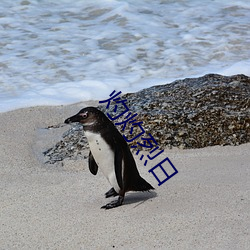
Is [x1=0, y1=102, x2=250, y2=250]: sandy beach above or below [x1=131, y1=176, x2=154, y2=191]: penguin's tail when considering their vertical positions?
below

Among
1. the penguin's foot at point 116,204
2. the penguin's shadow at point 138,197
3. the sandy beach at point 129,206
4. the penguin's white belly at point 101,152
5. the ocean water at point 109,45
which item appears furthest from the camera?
the ocean water at point 109,45

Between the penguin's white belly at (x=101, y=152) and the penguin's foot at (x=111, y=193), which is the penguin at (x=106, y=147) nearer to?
the penguin's white belly at (x=101, y=152)

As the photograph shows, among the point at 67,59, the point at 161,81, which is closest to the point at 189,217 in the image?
the point at 161,81

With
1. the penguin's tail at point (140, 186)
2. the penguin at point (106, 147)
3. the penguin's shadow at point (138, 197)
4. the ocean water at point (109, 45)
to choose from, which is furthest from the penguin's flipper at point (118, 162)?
the ocean water at point (109, 45)

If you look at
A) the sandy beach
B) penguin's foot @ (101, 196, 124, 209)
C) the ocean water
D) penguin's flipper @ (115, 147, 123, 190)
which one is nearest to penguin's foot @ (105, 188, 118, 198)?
the sandy beach

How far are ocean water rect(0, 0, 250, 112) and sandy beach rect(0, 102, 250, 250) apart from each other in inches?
78.7

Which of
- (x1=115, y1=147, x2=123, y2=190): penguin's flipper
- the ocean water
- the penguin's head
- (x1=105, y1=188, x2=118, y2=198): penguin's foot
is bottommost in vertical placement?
the ocean water

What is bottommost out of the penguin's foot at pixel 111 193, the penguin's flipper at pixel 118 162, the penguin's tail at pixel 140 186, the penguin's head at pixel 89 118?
the penguin's foot at pixel 111 193

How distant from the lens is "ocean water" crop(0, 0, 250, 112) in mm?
6982

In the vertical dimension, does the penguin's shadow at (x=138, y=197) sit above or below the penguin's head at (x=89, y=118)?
below

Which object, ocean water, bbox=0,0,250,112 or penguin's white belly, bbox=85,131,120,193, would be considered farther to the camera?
ocean water, bbox=0,0,250,112

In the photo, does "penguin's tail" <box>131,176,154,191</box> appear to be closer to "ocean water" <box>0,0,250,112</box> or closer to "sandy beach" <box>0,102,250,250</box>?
"sandy beach" <box>0,102,250,250</box>

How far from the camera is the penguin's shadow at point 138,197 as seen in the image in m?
3.67

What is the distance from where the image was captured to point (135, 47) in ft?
27.6
